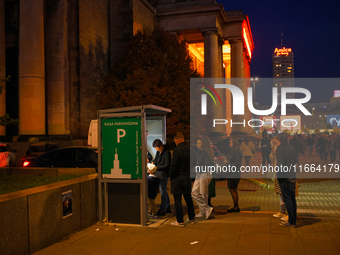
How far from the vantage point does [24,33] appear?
2217cm

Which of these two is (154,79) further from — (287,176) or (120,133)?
(287,176)

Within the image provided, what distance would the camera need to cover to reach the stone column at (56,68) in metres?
23.9

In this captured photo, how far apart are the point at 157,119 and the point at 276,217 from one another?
381 centimetres

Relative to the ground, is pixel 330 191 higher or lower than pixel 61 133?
lower

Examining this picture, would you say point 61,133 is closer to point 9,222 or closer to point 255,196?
point 255,196

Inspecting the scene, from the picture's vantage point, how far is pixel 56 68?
78.5 ft

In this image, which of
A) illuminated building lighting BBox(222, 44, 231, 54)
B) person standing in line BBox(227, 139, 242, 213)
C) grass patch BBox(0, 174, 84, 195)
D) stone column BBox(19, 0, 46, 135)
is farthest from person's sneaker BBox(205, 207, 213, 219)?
illuminated building lighting BBox(222, 44, 231, 54)

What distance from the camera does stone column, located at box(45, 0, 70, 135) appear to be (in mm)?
23891

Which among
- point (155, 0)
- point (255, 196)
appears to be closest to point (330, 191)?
point (255, 196)

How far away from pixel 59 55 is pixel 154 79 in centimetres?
630

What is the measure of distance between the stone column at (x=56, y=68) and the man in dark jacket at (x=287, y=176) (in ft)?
62.9

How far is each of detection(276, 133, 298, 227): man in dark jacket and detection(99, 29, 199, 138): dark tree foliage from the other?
15978 mm

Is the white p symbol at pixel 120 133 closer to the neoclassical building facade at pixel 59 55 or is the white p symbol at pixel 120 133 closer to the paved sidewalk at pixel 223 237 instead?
the paved sidewalk at pixel 223 237

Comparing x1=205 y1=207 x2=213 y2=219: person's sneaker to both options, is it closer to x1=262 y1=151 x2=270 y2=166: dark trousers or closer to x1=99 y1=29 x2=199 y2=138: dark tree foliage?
x1=262 y1=151 x2=270 y2=166: dark trousers
